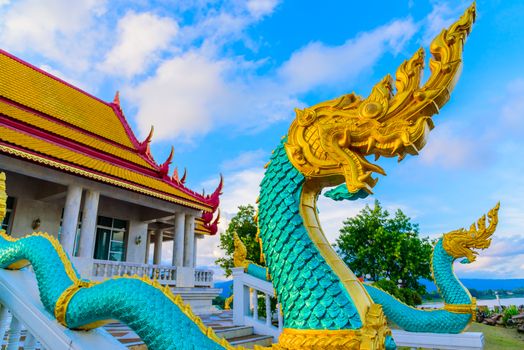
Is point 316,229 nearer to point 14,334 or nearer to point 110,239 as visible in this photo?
point 14,334

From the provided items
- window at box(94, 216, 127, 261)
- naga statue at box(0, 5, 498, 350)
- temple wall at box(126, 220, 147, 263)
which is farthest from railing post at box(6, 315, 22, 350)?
temple wall at box(126, 220, 147, 263)

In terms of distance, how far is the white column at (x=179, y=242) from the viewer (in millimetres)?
10219

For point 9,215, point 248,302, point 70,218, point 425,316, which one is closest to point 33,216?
point 9,215

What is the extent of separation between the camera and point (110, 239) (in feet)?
36.2

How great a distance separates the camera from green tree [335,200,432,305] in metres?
14.3

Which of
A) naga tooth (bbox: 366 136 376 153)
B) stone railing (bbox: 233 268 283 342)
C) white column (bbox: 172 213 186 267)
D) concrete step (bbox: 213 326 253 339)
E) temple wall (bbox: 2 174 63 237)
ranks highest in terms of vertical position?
temple wall (bbox: 2 174 63 237)

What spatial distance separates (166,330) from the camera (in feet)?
4.43

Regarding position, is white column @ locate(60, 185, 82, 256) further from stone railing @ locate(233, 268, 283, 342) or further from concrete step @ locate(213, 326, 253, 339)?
concrete step @ locate(213, 326, 253, 339)

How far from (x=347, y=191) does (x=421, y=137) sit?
0.37 m

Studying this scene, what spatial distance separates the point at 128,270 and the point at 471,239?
7.57 m

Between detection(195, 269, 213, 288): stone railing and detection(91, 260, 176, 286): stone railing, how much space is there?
1.05m

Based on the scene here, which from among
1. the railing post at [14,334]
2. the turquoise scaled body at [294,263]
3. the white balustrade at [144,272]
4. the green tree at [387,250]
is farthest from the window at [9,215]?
the green tree at [387,250]

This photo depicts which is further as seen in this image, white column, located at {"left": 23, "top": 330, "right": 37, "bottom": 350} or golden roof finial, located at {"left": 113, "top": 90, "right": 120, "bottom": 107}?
golden roof finial, located at {"left": 113, "top": 90, "right": 120, "bottom": 107}

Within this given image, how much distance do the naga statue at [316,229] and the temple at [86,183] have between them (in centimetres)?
573
